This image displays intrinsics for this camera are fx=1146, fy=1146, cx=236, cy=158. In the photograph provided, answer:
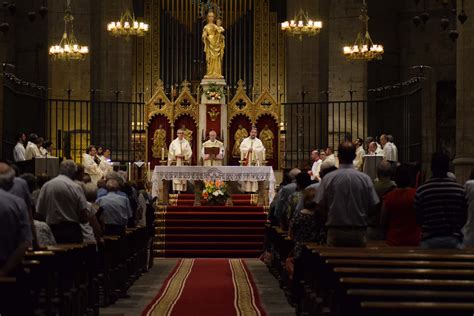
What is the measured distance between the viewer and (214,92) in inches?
1117

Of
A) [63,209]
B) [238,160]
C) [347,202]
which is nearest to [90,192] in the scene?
[63,209]

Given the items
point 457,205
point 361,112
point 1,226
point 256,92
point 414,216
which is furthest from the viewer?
point 256,92

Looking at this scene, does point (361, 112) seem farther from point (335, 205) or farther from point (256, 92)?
point (335, 205)

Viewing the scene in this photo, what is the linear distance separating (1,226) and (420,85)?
726 inches

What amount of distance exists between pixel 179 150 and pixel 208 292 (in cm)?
1206

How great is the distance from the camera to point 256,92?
33.3 m

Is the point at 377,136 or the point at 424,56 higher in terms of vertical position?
the point at 424,56

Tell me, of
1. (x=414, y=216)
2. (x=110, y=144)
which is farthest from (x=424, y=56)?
(x=414, y=216)

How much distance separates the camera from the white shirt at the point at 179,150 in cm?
2717

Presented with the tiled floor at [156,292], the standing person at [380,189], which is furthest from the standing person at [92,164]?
the standing person at [380,189]

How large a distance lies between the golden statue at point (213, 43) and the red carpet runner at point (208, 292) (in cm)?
832

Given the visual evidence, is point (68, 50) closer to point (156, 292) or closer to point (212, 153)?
point (212, 153)

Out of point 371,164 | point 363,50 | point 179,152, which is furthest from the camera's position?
point 363,50

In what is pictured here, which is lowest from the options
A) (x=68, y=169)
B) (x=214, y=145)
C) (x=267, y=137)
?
(x=68, y=169)
